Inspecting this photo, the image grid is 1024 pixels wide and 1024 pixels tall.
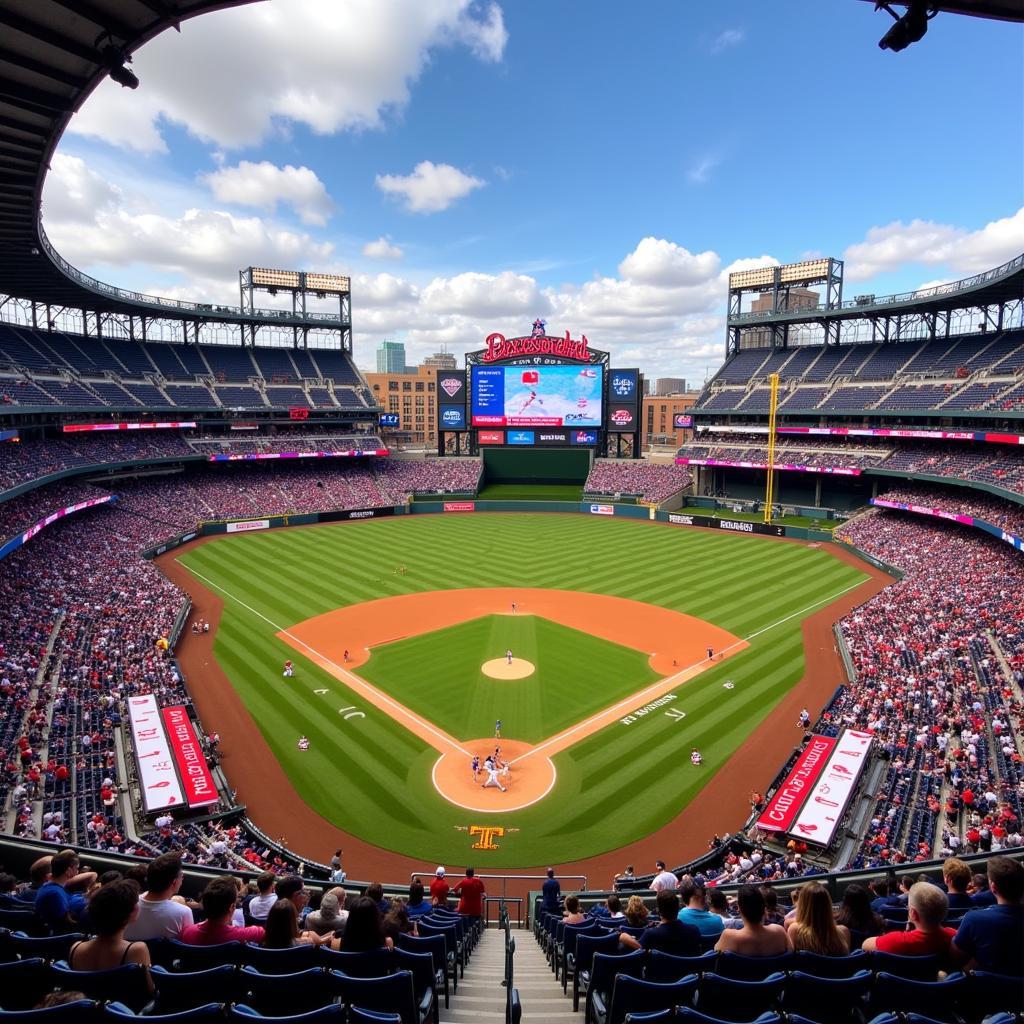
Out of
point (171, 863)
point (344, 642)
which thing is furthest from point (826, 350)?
point (171, 863)

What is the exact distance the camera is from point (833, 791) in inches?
739

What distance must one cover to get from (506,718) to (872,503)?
46301 mm

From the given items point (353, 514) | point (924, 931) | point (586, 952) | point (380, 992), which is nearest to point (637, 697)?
point (586, 952)

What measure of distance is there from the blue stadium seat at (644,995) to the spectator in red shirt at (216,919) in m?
Result: 3.20

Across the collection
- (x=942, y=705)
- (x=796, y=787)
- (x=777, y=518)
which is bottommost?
(x=796, y=787)

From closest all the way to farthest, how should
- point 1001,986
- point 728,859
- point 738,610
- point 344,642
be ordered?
point 1001,986 < point 728,859 < point 344,642 < point 738,610

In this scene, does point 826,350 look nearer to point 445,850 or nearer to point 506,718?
point 506,718

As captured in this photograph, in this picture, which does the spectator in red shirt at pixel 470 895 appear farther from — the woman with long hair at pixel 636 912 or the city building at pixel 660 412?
the city building at pixel 660 412

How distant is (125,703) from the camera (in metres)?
23.5

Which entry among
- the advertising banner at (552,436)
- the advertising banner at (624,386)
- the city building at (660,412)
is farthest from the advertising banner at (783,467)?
the city building at (660,412)

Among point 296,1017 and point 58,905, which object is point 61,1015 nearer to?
point 296,1017

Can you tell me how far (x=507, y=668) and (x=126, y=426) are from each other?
49.5 metres

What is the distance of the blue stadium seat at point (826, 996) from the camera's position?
4957 millimetres

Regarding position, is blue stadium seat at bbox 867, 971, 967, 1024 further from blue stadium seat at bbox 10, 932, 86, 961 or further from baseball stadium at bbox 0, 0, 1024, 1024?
blue stadium seat at bbox 10, 932, 86, 961
